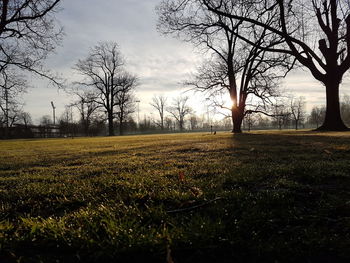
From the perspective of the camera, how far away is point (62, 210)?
2.25 metres

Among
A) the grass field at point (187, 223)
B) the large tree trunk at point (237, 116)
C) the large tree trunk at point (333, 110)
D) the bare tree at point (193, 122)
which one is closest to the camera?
the grass field at point (187, 223)

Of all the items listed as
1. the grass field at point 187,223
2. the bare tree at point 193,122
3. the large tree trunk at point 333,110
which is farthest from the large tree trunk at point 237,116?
the bare tree at point 193,122

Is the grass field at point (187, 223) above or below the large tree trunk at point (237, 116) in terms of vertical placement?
below

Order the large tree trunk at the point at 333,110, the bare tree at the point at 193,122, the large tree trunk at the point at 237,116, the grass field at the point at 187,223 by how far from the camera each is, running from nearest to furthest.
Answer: the grass field at the point at 187,223
the large tree trunk at the point at 333,110
the large tree trunk at the point at 237,116
the bare tree at the point at 193,122

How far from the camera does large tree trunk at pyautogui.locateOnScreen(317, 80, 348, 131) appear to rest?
16.3m

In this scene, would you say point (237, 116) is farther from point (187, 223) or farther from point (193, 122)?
point (193, 122)

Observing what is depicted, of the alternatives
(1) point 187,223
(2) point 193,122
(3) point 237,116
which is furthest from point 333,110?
(2) point 193,122

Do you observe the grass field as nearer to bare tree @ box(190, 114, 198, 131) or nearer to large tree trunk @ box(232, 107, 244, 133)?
large tree trunk @ box(232, 107, 244, 133)

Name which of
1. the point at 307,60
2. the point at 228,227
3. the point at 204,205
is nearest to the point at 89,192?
the point at 204,205

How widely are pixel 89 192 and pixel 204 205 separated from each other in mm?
1529

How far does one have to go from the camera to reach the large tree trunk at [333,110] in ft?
53.4

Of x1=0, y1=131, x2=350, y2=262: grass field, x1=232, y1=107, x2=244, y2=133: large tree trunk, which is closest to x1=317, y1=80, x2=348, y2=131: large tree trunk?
x1=232, y1=107, x2=244, y2=133: large tree trunk

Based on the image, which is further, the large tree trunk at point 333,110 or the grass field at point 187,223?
the large tree trunk at point 333,110

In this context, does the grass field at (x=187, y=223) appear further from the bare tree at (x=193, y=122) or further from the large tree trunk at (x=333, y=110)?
the bare tree at (x=193, y=122)
